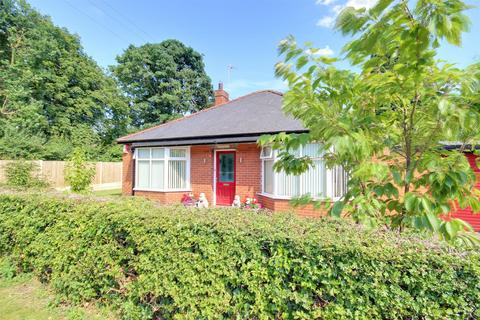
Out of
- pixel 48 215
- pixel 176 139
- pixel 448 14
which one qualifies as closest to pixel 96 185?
pixel 176 139

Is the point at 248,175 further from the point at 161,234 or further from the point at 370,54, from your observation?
the point at 370,54

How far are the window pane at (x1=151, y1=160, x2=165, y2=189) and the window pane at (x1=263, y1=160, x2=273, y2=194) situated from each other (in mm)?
4761

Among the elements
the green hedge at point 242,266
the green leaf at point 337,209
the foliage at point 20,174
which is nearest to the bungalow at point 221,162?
the foliage at point 20,174

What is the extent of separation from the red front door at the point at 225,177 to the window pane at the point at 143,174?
3.52 metres

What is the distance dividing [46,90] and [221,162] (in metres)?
23.5

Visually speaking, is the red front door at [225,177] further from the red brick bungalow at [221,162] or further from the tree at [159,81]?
the tree at [159,81]

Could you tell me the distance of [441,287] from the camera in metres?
1.84

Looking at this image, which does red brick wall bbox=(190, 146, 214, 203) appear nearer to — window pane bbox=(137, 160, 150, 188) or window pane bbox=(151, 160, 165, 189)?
window pane bbox=(151, 160, 165, 189)

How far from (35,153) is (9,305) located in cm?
2050

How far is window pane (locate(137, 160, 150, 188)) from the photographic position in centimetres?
1165

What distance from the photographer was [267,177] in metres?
9.43

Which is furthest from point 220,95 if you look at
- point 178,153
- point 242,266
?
point 242,266

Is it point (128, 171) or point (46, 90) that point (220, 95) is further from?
point (46, 90)

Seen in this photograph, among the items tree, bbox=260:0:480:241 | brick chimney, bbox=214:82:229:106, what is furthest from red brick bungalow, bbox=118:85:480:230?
tree, bbox=260:0:480:241
